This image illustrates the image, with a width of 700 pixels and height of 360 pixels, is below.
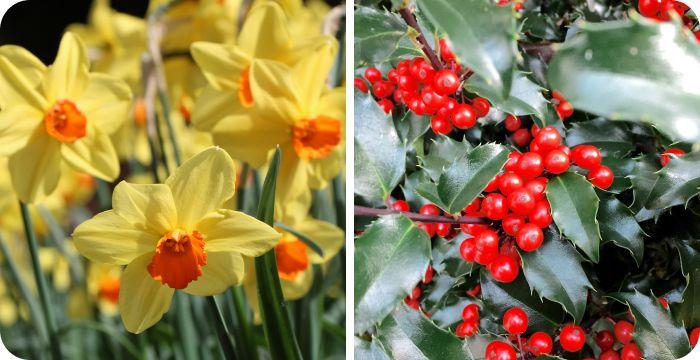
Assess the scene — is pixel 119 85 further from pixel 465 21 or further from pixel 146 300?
pixel 465 21

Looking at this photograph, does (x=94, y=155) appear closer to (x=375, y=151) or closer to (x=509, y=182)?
(x=375, y=151)

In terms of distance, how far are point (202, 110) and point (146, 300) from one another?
8.5 inches

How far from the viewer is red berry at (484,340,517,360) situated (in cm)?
62

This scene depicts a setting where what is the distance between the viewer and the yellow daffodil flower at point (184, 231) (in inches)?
26.0

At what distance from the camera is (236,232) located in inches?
26.1

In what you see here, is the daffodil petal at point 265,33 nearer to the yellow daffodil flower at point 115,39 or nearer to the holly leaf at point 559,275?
the yellow daffodil flower at point 115,39

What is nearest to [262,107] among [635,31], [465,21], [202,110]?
[202,110]

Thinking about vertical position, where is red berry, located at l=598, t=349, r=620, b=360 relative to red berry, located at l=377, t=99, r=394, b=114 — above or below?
below

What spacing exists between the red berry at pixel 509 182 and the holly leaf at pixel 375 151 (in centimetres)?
11

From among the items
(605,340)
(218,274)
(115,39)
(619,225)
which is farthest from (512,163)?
(115,39)

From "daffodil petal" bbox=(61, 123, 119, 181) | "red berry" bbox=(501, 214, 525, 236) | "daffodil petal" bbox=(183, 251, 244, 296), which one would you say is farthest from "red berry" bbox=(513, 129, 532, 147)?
"daffodil petal" bbox=(61, 123, 119, 181)

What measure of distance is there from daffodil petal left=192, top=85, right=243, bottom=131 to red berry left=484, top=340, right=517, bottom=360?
1.14 ft

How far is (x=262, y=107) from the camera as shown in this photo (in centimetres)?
66

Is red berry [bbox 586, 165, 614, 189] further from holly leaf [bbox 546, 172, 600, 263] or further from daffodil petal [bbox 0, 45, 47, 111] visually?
daffodil petal [bbox 0, 45, 47, 111]
